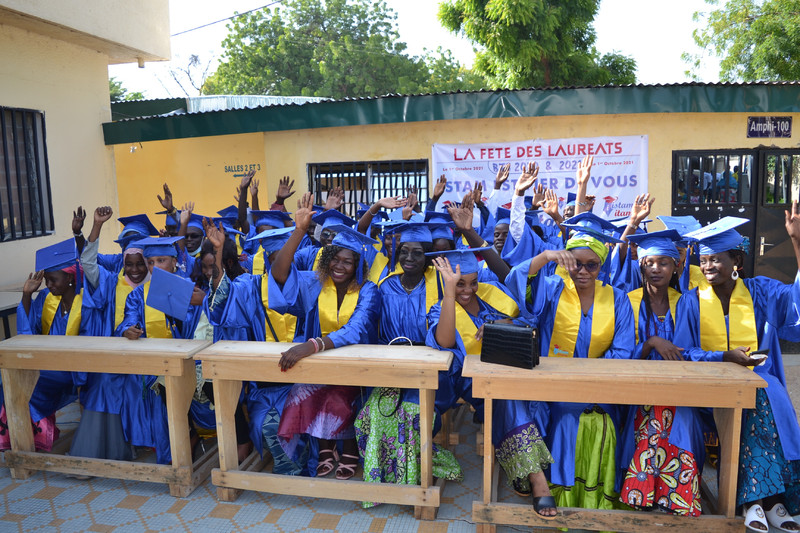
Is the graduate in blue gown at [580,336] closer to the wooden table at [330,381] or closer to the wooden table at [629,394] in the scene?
the wooden table at [629,394]

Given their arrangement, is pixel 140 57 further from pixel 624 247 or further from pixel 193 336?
pixel 624 247

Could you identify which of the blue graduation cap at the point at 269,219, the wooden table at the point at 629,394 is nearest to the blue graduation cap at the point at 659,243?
the wooden table at the point at 629,394

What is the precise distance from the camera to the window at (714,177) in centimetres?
756

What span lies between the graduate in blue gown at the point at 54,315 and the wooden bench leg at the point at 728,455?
153 inches

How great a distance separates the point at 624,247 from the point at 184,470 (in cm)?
330

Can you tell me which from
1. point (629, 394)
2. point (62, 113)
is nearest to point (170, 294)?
point (629, 394)

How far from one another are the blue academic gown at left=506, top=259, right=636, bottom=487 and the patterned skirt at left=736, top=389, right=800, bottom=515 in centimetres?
61

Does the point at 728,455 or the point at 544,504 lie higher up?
the point at 728,455

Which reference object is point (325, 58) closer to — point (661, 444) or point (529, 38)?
point (529, 38)

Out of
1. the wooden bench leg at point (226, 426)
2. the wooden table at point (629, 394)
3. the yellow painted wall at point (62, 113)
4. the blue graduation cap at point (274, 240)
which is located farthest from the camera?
the yellow painted wall at point (62, 113)

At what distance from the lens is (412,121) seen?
7.89 metres

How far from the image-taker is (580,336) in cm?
328


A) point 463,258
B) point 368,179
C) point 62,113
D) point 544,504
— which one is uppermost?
point 62,113

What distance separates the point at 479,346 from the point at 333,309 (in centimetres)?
94
